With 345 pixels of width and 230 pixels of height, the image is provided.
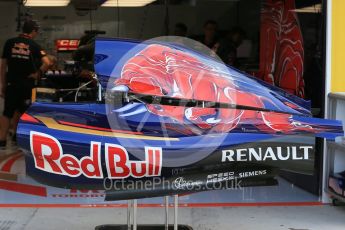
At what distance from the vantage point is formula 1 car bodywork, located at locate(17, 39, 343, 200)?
3898mm

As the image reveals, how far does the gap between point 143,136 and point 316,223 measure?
2264mm

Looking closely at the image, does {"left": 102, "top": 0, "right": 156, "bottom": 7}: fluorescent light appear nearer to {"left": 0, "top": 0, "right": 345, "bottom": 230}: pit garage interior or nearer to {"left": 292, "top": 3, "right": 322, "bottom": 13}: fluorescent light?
{"left": 0, "top": 0, "right": 345, "bottom": 230}: pit garage interior

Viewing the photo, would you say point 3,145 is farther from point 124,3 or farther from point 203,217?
point 203,217

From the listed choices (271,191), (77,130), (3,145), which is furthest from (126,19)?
(77,130)

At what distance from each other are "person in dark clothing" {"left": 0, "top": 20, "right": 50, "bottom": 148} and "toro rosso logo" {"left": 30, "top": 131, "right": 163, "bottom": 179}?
4.61 meters

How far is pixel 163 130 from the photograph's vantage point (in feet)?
12.9

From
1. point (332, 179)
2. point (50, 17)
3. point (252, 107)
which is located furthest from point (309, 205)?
point (50, 17)

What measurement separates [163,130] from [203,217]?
1.72m

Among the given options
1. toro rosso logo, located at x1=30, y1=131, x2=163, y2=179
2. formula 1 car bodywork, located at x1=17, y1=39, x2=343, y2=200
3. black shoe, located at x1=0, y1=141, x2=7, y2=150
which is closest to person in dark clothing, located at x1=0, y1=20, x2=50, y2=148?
black shoe, located at x1=0, y1=141, x2=7, y2=150

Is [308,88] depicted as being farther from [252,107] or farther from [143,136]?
[143,136]

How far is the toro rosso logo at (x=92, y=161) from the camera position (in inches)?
152

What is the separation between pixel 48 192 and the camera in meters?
6.24

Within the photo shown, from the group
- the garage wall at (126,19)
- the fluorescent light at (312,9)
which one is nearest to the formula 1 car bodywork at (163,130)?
the fluorescent light at (312,9)

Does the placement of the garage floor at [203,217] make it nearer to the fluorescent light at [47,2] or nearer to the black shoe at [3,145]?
the black shoe at [3,145]
